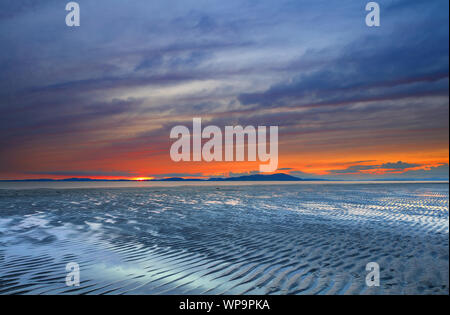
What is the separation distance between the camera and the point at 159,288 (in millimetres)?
5570

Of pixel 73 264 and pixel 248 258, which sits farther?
pixel 248 258

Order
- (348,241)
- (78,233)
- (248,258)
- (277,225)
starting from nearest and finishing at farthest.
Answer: (248,258), (348,241), (78,233), (277,225)

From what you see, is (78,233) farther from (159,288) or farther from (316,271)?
(316,271)

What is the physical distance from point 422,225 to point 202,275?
11113 millimetres

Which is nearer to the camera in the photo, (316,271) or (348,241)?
(316,271)
